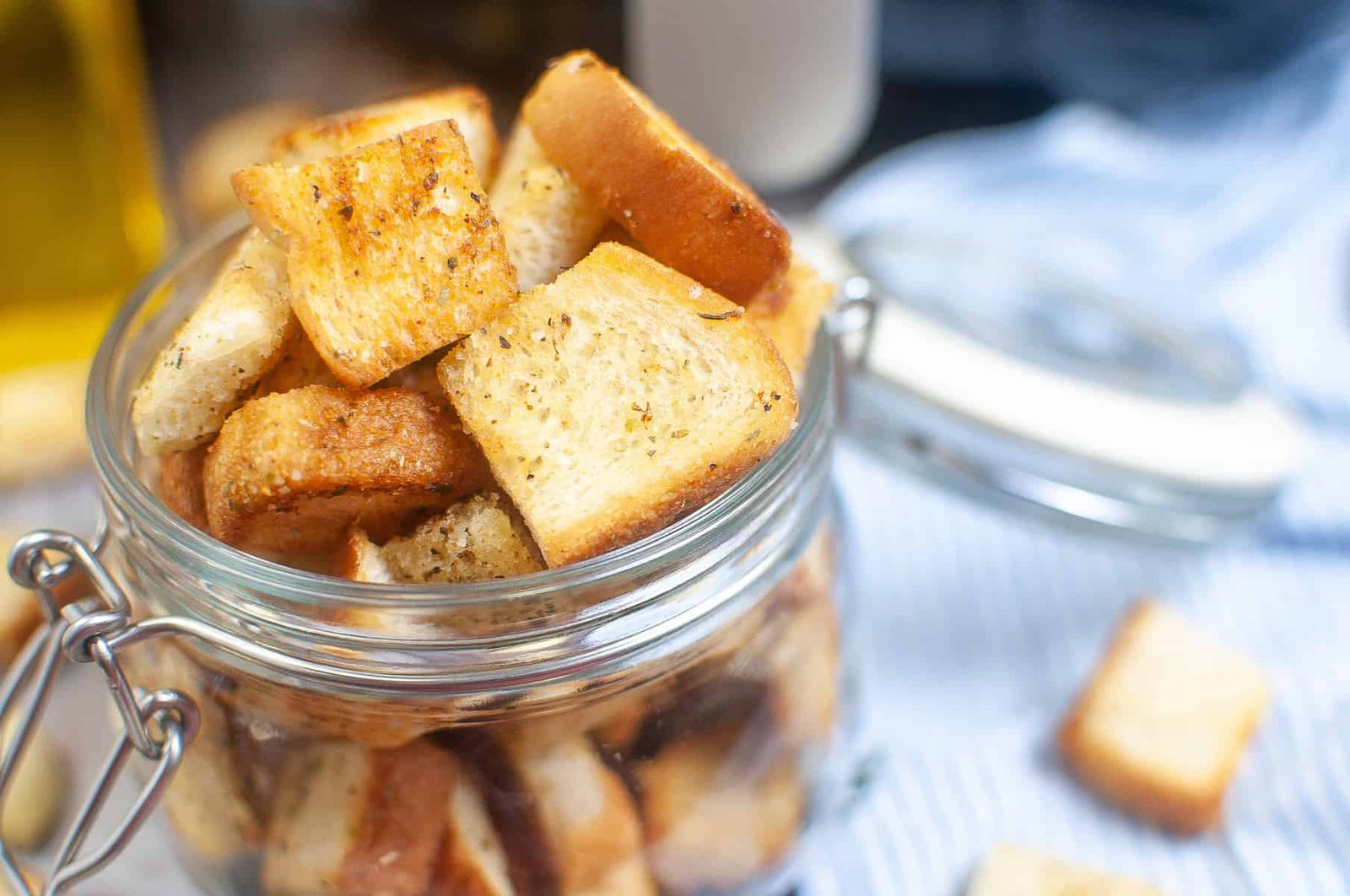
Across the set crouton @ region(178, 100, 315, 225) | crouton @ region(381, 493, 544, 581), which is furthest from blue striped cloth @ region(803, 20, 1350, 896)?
crouton @ region(178, 100, 315, 225)

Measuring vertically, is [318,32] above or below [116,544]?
below

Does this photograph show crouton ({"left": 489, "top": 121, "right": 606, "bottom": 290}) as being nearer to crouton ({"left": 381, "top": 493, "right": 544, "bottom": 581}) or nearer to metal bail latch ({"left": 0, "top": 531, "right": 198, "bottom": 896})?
crouton ({"left": 381, "top": 493, "right": 544, "bottom": 581})

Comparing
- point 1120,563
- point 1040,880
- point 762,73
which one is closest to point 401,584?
point 1040,880

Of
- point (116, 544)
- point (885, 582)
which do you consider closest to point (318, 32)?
point (885, 582)

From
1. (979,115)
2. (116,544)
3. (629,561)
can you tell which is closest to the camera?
(629,561)

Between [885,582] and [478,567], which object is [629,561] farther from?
[885,582]

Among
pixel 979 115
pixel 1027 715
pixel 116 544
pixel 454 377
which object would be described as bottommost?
pixel 1027 715

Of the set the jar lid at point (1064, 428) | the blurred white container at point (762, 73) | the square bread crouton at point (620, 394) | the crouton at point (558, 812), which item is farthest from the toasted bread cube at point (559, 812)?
the blurred white container at point (762, 73)
